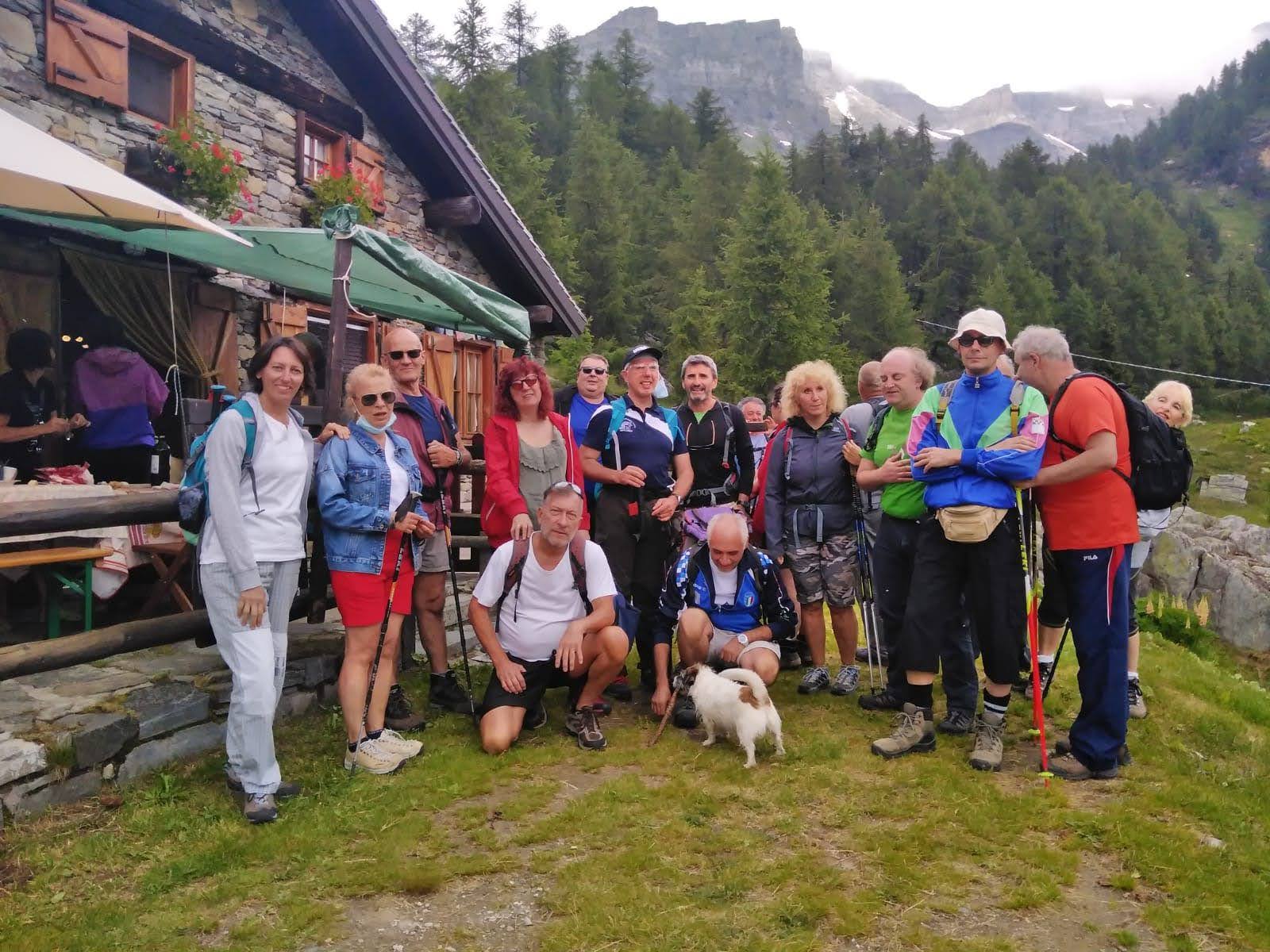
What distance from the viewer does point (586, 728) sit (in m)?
4.29

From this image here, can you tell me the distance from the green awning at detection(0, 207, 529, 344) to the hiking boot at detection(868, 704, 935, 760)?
4.26m

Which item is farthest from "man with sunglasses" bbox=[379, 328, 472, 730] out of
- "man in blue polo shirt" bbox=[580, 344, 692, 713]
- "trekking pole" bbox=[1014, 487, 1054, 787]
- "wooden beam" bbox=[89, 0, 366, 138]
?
"wooden beam" bbox=[89, 0, 366, 138]

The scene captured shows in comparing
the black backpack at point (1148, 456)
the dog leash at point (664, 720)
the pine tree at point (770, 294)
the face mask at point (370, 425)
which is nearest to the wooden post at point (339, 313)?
the face mask at point (370, 425)

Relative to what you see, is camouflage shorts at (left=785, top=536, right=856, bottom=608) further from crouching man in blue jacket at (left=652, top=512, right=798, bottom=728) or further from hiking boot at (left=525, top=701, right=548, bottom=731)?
hiking boot at (left=525, top=701, right=548, bottom=731)

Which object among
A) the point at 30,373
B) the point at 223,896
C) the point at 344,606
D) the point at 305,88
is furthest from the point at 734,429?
the point at 305,88

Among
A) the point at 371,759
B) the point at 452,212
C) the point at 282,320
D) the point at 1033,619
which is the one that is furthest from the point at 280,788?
the point at 452,212

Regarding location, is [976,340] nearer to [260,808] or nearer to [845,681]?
[845,681]

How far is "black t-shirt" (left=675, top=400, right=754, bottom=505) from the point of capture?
5105 millimetres

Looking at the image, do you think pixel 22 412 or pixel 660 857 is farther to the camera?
pixel 22 412

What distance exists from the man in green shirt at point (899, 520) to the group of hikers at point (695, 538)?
0.01 m

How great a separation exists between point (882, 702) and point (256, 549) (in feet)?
11.5

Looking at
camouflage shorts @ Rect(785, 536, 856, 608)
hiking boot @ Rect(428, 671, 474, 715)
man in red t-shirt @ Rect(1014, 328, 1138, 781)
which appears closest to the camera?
man in red t-shirt @ Rect(1014, 328, 1138, 781)

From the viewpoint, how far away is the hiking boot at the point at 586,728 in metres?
4.21

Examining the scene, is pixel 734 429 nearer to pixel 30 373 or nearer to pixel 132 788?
pixel 132 788
